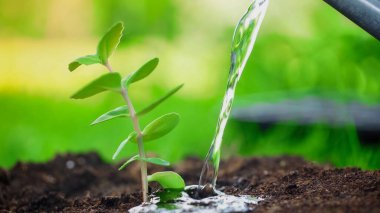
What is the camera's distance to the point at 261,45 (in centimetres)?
437

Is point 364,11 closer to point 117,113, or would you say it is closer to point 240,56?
point 240,56

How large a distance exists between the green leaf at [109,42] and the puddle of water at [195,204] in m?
0.39

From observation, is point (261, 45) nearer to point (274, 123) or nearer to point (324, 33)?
point (324, 33)

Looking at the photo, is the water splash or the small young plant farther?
the water splash

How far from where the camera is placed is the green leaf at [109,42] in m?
1.43

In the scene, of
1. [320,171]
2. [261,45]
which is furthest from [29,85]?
[320,171]

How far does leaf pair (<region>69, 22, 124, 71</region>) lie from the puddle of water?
389mm

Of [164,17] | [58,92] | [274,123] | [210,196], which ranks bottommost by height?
[210,196]

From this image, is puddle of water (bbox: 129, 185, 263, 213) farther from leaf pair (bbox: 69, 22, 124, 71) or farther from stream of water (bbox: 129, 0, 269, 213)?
leaf pair (bbox: 69, 22, 124, 71)

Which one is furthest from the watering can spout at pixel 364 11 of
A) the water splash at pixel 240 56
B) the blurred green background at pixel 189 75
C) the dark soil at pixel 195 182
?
the blurred green background at pixel 189 75

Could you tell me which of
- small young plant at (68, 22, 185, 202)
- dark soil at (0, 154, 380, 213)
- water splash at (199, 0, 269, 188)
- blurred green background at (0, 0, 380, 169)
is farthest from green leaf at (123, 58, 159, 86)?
blurred green background at (0, 0, 380, 169)

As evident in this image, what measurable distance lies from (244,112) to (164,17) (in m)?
2.26

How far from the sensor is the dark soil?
1.45 m

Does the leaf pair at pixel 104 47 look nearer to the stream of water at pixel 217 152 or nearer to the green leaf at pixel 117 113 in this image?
the green leaf at pixel 117 113
